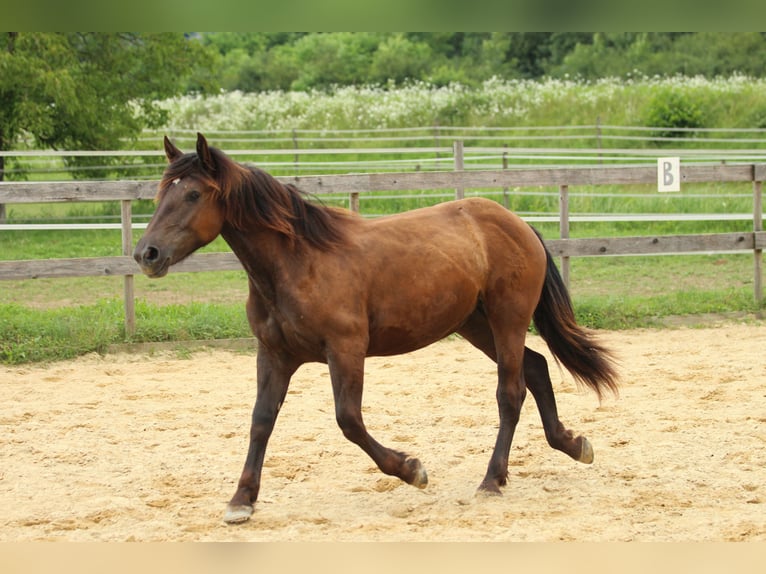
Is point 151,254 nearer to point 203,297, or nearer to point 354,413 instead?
point 354,413

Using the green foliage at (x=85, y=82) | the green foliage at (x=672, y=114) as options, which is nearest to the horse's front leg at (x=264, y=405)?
the green foliage at (x=85, y=82)

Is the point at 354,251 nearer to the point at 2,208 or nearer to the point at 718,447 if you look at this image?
the point at 718,447

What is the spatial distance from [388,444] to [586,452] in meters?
1.24

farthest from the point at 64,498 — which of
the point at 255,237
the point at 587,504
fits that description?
the point at 587,504

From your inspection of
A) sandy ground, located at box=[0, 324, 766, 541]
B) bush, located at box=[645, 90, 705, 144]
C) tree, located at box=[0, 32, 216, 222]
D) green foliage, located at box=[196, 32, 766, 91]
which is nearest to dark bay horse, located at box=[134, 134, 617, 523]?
sandy ground, located at box=[0, 324, 766, 541]

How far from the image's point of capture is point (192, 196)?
396cm

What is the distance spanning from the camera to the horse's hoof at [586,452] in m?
4.79

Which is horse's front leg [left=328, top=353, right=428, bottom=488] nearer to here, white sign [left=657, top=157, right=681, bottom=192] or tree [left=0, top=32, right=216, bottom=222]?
white sign [left=657, top=157, right=681, bottom=192]

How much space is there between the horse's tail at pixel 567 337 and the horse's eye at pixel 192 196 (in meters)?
2.00

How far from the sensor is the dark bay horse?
13.2 ft

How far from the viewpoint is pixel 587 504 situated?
14.1 ft

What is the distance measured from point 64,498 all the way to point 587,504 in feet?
8.58

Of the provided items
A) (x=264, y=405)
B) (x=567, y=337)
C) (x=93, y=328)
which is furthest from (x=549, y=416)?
(x=93, y=328)

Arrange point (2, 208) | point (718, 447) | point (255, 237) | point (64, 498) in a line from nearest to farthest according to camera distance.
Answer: point (255, 237) → point (64, 498) → point (718, 447) → point (2, 208)
